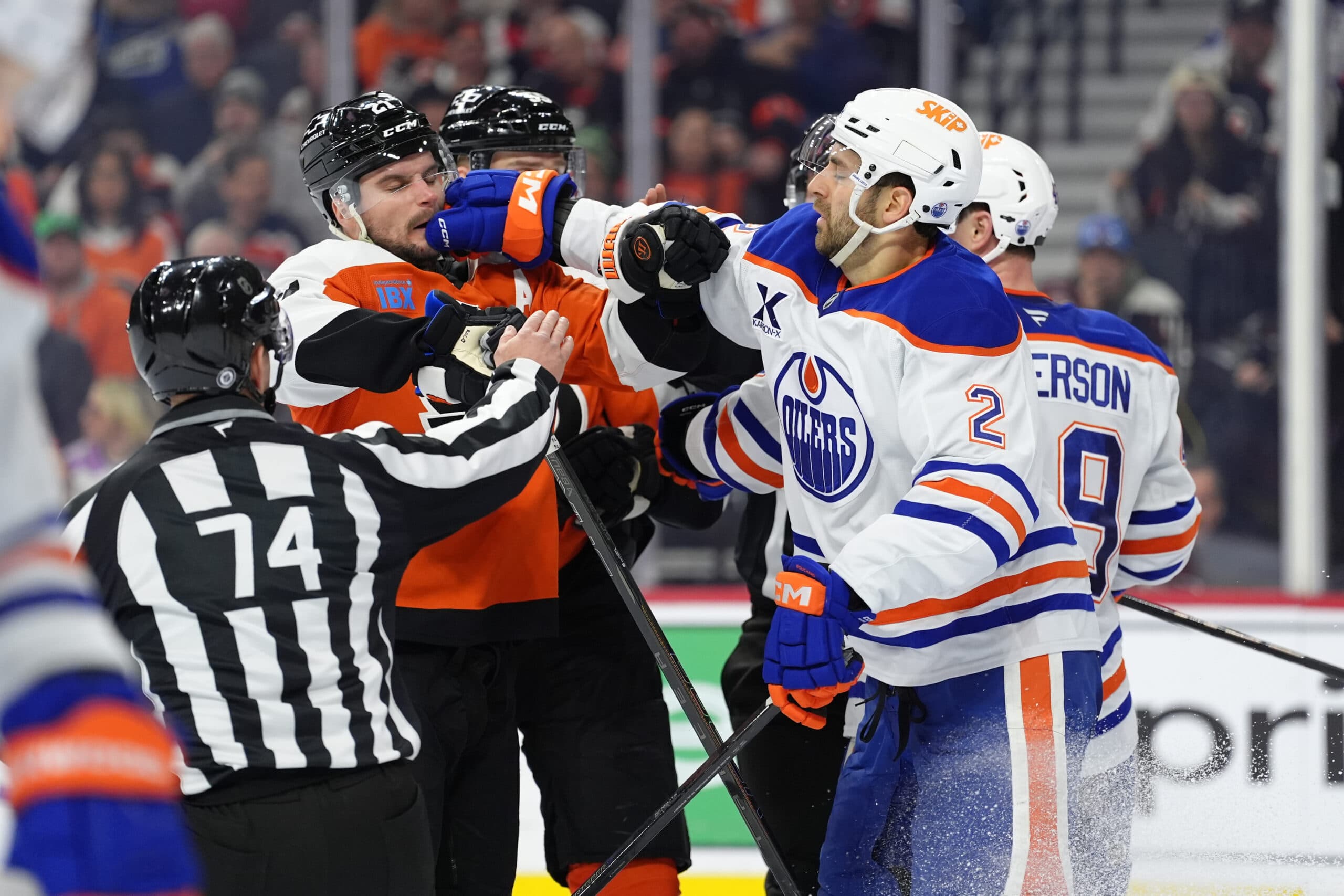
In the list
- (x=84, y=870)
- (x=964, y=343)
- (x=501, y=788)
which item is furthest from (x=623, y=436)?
(x=84, y=870)

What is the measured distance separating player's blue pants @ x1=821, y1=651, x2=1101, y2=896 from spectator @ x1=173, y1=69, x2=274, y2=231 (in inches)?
161

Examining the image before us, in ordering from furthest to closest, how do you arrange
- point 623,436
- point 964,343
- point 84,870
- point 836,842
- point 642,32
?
1. point 642,32
2. point 623,436
3. point 836,842
4. point 964,343
5. point 84,870

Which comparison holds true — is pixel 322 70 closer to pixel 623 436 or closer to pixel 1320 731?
pixel 623 436

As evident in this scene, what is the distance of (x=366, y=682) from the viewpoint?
1976 millimetres

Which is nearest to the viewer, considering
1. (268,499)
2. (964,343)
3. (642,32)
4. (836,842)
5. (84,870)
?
(84,870)

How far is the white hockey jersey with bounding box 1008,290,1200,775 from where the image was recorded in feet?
8.95

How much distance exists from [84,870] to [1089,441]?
7.07ft

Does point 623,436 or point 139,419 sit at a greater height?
point 623,436

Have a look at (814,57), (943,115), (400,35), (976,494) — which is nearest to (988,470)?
(976,494)

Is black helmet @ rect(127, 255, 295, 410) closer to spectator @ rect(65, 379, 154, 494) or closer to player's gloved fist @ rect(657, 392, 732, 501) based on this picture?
player's gloved fist @ rect(657, 392, 732, 501)

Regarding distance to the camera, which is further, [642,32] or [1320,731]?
[642,32]

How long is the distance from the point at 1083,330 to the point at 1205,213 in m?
2.79

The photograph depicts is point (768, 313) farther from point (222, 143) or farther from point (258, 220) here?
point (222, 143)

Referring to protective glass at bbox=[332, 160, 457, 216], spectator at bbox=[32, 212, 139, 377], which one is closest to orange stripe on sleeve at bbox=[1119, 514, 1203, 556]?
protective glass at bbox=[332, 160, 457, 216]
